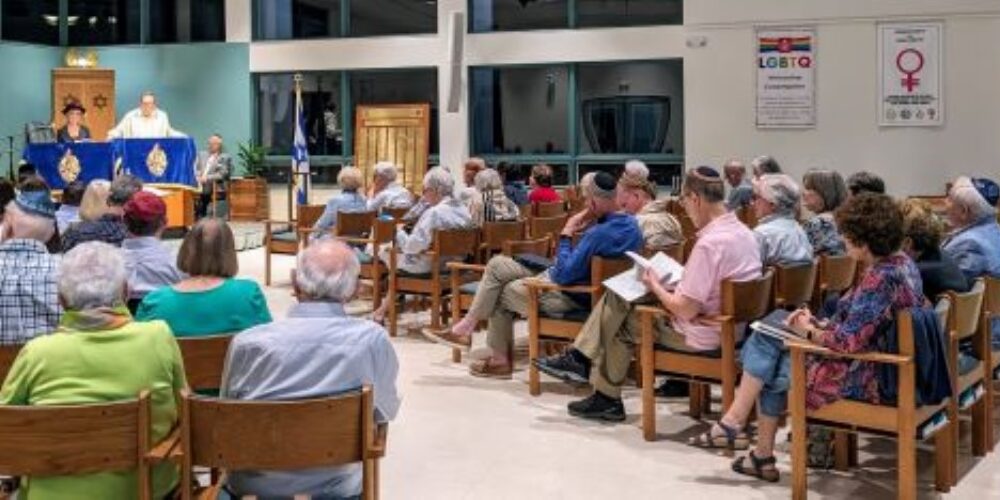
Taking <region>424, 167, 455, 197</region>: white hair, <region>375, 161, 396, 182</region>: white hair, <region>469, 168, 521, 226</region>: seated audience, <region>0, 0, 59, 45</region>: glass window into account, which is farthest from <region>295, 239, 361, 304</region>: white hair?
<region>0, 0, 59, 45</region>: glass window

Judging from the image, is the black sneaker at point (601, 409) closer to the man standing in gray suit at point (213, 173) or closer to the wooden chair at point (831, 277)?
the wooden chair at point (831, 277)

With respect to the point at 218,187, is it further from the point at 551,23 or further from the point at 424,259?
the point at 424,259

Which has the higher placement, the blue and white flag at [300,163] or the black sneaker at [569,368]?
the blue and white flag at [300,163]

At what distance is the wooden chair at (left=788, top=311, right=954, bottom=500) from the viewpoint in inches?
143

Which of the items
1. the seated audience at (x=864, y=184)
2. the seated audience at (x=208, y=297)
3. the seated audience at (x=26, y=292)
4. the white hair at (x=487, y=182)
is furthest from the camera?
the white hair at (x=487, y=182)

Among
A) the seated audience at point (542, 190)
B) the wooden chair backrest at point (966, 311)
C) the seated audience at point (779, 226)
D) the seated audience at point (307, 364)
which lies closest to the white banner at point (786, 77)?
the seated audience at point (542, 190)

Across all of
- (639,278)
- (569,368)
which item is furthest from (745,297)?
(569,368)

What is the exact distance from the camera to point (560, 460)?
454 cm

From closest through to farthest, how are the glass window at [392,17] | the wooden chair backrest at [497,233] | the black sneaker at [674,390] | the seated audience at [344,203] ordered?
the black sneaker at [674,390] → the wooden chair backrest at [497,233] → the seated audience at [344,203] → the glass window at [392,17]

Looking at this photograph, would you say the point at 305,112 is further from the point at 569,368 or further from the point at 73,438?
the point at 73,438

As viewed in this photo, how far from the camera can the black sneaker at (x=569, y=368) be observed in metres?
5.32

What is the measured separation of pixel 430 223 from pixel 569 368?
188cm

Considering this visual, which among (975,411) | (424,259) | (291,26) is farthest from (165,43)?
(975,411)

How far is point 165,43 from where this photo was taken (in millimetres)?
15312
